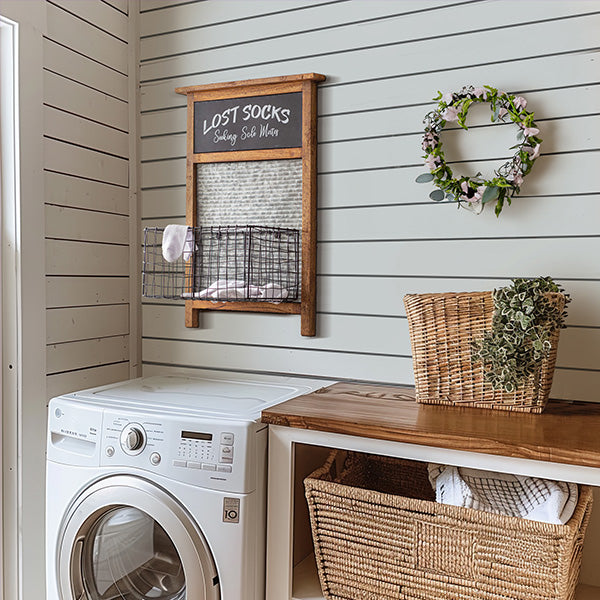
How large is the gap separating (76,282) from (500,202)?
1.44m

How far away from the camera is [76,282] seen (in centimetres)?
232

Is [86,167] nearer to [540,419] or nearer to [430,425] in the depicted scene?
[430,425]

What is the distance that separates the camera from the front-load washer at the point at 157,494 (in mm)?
1742

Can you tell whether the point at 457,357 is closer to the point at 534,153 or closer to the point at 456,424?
the point at 456,424

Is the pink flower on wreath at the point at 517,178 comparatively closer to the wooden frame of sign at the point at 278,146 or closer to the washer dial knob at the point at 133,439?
the wooden frame of sign at the point at 278,146

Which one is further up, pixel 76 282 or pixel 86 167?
pixel 86 167

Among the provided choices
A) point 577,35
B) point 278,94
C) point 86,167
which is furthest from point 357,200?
point 86,167

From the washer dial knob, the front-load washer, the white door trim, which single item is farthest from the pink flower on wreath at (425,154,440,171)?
the white door trim

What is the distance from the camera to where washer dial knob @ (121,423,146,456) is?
1838 mm

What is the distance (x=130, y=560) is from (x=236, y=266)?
100 cm

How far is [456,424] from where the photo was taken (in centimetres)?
165

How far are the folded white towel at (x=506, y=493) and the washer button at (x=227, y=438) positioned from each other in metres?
0.53

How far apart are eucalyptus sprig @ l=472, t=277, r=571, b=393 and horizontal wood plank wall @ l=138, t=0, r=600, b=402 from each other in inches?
10.6

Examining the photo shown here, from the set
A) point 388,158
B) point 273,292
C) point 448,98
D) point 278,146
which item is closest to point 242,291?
point 273,292
